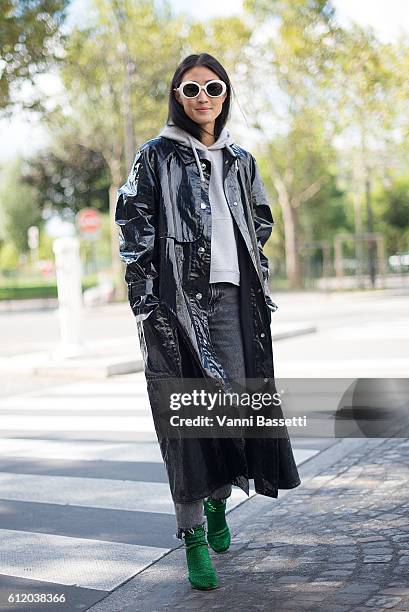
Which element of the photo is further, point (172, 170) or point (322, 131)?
point (322, 131)

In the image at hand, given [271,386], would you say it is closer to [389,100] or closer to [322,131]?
[389,100]

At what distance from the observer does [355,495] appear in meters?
4.84

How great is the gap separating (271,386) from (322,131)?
3290cm

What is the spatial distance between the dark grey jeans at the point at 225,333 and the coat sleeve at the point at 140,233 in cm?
24

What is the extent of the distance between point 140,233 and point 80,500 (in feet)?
6.87

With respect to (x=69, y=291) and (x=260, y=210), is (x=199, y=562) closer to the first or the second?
(x=260, y=210)

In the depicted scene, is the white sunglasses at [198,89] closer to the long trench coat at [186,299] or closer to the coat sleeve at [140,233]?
the long trench coat at [186,299]

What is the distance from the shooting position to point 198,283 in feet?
11.7

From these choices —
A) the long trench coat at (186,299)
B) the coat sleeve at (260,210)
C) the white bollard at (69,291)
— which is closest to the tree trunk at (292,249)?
the white bollard at (69,291)

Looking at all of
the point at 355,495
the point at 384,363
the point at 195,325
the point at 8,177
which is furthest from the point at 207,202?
the point at 8,177

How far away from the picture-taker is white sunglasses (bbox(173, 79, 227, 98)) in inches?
147

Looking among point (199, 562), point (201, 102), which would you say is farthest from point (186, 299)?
point (199, 562)

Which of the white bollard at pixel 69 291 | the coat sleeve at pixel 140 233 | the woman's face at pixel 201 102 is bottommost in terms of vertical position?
the white bollard at pixel 69 291

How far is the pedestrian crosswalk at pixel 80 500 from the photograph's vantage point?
3.89 m
